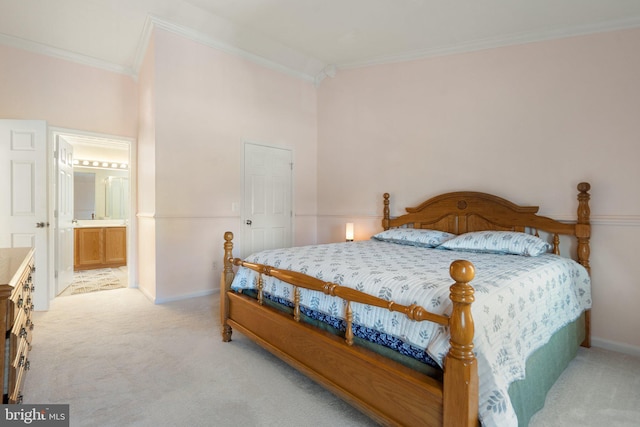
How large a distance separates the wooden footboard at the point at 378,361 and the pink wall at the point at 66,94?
11.5 feet

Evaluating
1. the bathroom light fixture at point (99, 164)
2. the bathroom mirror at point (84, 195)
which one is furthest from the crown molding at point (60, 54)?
the bathroom mirror at point (84, 195)

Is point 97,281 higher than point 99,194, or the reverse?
point 99,194

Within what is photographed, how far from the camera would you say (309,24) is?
12.4 feet

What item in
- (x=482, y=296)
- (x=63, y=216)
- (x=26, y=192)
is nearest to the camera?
(x=482, y=296)

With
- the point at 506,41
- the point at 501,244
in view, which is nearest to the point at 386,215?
the point at 501,244

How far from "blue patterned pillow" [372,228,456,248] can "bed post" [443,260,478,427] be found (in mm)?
2094

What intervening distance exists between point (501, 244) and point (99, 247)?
679 centimetres

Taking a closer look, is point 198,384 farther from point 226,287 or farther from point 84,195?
point 84,195

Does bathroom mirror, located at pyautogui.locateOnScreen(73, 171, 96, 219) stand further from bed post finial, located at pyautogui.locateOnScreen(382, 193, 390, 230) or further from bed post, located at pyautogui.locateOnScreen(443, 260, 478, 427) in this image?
bed post, located at pyautogui.locateOnScreen(443, 260, 478, 427)

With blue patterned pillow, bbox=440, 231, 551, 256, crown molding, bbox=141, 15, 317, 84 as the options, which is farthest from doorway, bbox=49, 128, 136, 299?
blue patterned pillow, bbox=440, 231, 551, 256

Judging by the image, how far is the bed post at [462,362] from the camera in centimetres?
120

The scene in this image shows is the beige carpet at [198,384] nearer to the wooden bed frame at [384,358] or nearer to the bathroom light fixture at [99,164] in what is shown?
the wooden bed frame at [384,358]

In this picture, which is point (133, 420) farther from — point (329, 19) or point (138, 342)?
point (329, 19)

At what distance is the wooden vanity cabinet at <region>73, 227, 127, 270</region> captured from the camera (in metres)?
6.07
